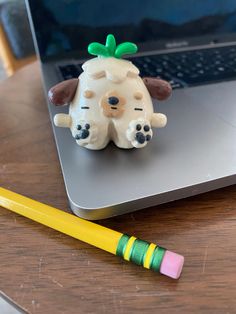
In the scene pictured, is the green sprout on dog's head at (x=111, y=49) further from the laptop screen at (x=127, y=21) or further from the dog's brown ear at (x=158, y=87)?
the laptop screen at (x=127, y=21)

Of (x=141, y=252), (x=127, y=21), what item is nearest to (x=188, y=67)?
(x=127, y=21)

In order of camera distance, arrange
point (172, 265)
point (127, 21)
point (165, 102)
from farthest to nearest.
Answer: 1. point (127, 21)
2. point (165, 102)
3. point (172, 265)

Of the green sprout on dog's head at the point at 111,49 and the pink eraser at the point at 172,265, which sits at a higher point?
the green sprout on dog's head at the point at 111,49

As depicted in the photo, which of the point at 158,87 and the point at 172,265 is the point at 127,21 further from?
the point at 172,265

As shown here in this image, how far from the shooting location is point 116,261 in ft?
0.73

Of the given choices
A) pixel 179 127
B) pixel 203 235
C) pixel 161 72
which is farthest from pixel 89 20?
pixel 203 235

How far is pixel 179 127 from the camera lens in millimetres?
325

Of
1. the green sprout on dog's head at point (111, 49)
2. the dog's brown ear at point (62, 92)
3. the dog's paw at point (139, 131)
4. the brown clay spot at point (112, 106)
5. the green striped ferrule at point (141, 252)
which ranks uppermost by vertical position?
the green sprout on dog's head at point (111, 49)

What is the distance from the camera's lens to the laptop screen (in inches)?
18.2

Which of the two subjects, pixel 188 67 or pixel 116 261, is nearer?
pixel 116 261

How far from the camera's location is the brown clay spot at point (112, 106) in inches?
10.2

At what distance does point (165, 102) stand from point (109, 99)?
0.13m

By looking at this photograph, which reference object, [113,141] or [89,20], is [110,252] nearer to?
[113,141]

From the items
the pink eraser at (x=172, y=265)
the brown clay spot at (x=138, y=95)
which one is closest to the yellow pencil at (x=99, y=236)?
the pink eraser at (x=172, y=265)
